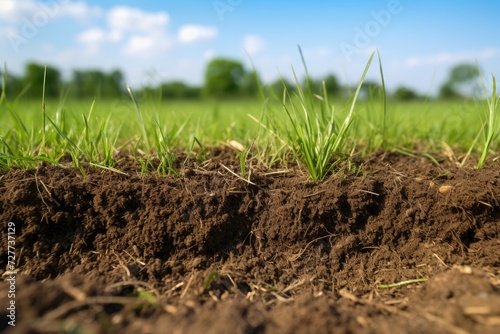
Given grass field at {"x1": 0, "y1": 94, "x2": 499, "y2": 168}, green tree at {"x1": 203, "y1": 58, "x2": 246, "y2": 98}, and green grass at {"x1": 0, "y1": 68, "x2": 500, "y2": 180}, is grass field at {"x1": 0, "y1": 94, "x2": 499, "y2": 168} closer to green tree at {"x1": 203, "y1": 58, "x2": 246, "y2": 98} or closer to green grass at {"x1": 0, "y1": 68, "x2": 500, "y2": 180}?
green grass at {"x1": 0, "y1": 68, "x2": 500, "y2": 180}

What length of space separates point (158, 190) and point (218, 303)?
0.60 metres

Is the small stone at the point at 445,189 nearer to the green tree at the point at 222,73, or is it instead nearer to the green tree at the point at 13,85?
the green tree at the point at 13,85

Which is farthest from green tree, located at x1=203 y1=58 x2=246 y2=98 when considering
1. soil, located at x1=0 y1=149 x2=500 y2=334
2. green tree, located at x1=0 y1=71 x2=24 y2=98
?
soil, located at x1=0 y1=149 x2=500 y2=334

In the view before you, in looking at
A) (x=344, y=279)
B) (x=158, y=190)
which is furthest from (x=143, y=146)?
(x=344, y=279)

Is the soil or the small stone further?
the small stone

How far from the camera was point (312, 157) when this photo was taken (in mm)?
1651

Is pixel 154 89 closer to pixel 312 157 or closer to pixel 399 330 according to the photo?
pixel 312 157

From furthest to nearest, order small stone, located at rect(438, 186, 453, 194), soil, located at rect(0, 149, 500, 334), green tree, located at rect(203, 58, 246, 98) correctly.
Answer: green tree, located at rect(203, 58, 246, 98) < small stone, located at rect(438, 186, 453, 194) < soil, located at rect(0, 149, 500, 334)

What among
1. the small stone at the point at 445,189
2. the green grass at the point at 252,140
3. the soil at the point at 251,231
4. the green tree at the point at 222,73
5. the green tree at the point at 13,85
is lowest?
the soil at the point at 251,231

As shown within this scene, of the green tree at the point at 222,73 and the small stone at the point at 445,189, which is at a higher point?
the green tree at the point at 222,73

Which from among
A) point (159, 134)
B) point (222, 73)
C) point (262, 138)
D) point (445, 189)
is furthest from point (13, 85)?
point (222, 73)

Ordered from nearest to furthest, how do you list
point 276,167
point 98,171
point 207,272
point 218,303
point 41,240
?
point 218,303
point 207,272
point 41,240
point 98,171
point 276,167

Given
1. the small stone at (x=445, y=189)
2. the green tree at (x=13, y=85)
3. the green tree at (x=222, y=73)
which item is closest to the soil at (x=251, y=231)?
the small stone at (x=445, y=189)

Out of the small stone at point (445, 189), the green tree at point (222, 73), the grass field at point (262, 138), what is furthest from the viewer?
the green tree at point (222, 73)
